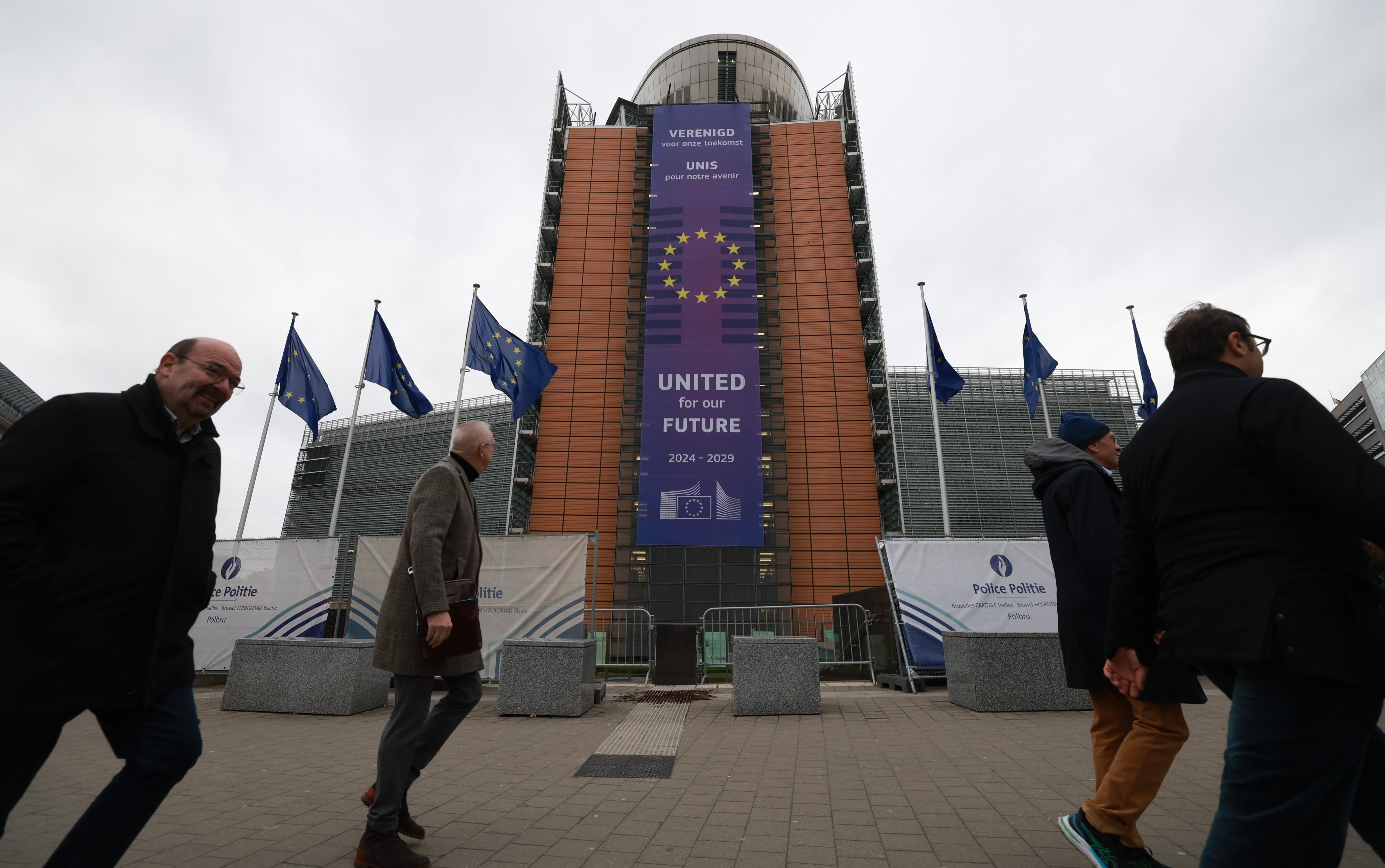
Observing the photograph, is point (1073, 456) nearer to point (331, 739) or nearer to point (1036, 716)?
point (1036, 716)

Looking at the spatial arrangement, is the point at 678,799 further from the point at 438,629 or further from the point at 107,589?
the point at 107,589

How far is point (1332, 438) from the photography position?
1522 mm

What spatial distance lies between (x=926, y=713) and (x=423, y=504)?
5.72 meters

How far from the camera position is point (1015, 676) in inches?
262

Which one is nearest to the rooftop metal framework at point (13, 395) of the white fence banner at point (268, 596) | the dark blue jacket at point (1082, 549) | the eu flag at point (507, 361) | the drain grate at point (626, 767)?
the eu flag at point (507, 361)

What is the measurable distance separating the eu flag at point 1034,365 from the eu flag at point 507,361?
1222cm

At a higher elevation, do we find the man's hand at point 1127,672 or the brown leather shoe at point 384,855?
the man's hand at point 1127,672

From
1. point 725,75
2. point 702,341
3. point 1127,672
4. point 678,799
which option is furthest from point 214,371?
point 725,75

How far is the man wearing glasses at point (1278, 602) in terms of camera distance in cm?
146

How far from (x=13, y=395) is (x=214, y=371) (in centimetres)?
5340

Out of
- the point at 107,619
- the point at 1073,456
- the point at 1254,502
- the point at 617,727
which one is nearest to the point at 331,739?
the point at 617,727

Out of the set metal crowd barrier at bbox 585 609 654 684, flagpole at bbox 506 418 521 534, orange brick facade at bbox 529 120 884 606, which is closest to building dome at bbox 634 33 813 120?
orange brick facade at bbox 529 120 884 606

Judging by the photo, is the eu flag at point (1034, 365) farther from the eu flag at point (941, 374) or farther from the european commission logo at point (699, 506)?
the european commission logo at point (699, 506)

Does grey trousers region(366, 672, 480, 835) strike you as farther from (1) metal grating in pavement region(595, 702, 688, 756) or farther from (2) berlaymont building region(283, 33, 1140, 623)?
(2) berlaymont building region(283, 33, 1140, 623)
